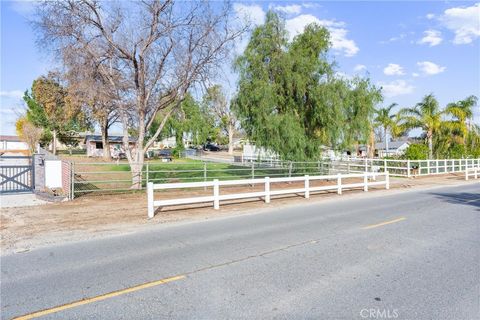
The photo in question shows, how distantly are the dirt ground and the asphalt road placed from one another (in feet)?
3.32

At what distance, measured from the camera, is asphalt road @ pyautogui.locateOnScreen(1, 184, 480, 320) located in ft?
14.1

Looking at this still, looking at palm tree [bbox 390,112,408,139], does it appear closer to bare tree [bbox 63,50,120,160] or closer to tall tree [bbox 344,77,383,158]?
tall tree [bbox 344,77,383,158]

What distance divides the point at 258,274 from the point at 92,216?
741cm

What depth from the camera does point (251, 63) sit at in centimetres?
2262

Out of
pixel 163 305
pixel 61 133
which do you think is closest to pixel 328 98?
pixel 163 305

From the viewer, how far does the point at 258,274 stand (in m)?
5.50

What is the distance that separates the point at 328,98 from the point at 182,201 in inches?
546

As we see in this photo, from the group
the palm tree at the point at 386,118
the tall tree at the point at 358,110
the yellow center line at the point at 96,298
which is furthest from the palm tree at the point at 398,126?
the yellow center line at the point at 96,298

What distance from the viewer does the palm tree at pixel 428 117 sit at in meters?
37.4

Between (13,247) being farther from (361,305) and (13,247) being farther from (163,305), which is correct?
(361,305)

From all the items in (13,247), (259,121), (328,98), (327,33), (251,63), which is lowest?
(13,247)

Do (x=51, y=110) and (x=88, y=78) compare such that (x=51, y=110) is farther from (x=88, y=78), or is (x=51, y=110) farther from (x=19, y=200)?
(x=19, y=200)

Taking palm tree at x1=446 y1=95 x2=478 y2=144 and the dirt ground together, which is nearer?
the dirt ground

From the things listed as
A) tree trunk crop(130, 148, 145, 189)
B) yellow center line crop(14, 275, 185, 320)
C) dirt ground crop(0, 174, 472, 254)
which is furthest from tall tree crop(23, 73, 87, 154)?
yellow center line crop(14, 275, 185, 320)
